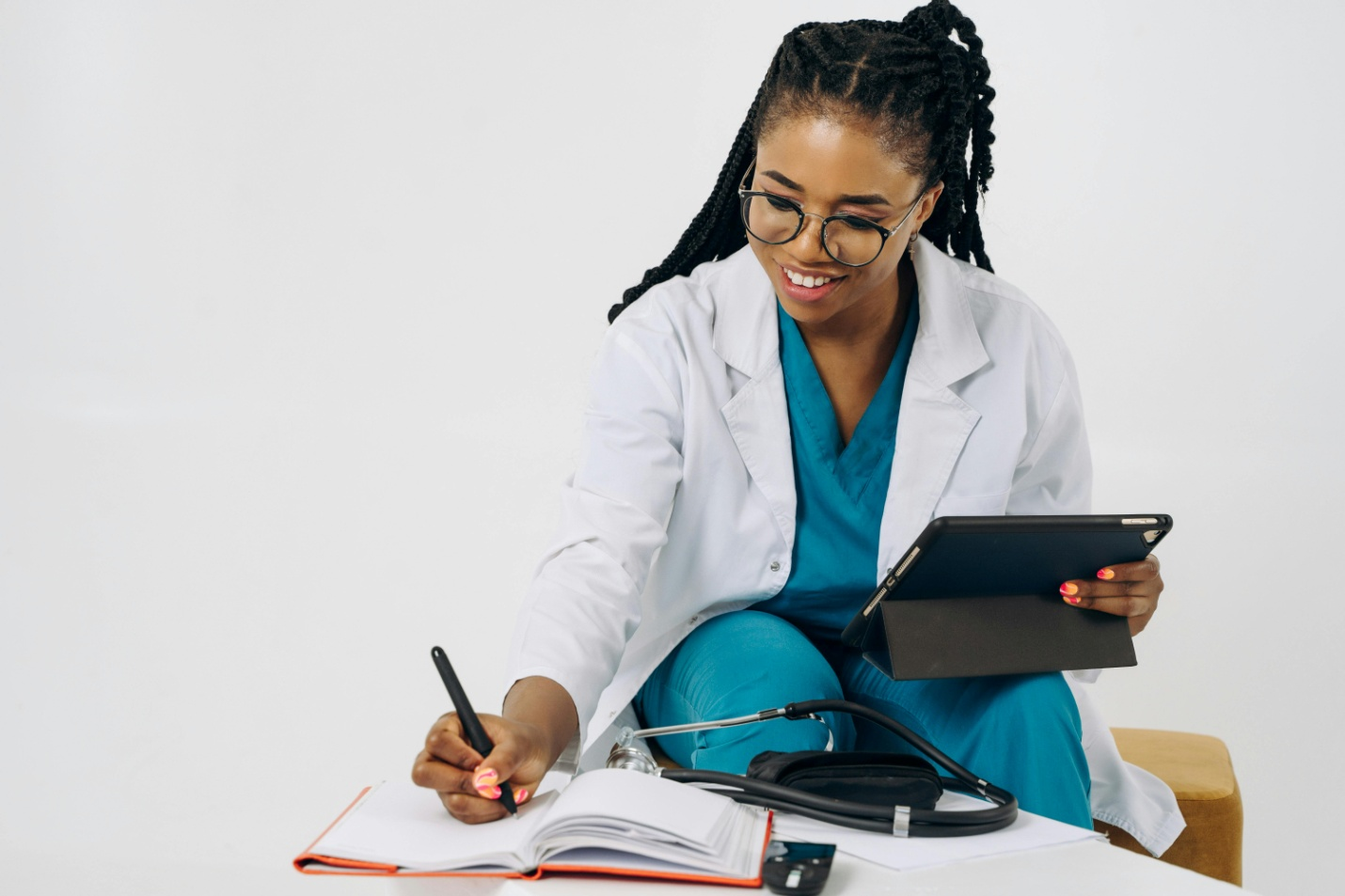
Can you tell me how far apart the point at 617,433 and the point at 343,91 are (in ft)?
6.36

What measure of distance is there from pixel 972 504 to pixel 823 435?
0.19 metres

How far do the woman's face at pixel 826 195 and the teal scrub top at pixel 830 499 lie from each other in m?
0.14

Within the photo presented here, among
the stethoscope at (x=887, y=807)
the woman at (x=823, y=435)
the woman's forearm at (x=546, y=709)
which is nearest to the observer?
the stethoscope at (x=887, y=807)

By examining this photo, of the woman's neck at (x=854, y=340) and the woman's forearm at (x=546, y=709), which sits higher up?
the woman's neck at (x=854, y=340)

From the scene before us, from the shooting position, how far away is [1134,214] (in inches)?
111

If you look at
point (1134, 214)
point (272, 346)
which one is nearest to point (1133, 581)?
point (1134, 214)

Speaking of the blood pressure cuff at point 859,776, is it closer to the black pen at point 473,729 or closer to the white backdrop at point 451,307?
the black pen at point 473,729

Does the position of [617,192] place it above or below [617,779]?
above

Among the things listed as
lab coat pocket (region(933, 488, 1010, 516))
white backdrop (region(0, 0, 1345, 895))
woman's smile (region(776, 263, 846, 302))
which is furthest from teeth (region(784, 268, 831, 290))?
white backdrop (region(0, 0, 1345, 895))

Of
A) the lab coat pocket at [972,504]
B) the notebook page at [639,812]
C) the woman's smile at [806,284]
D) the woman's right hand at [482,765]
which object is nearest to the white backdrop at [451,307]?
the lab coat pocket at [972,504]

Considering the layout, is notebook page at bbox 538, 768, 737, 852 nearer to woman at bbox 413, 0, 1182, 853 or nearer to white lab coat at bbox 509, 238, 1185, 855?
woman at bbox 413, 0, 1182, 853

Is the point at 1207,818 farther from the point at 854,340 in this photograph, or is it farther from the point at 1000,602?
the point at 854,340

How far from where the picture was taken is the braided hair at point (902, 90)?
1339 millimetres

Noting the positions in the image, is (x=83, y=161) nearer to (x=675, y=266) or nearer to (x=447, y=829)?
(x=675, y=266)
